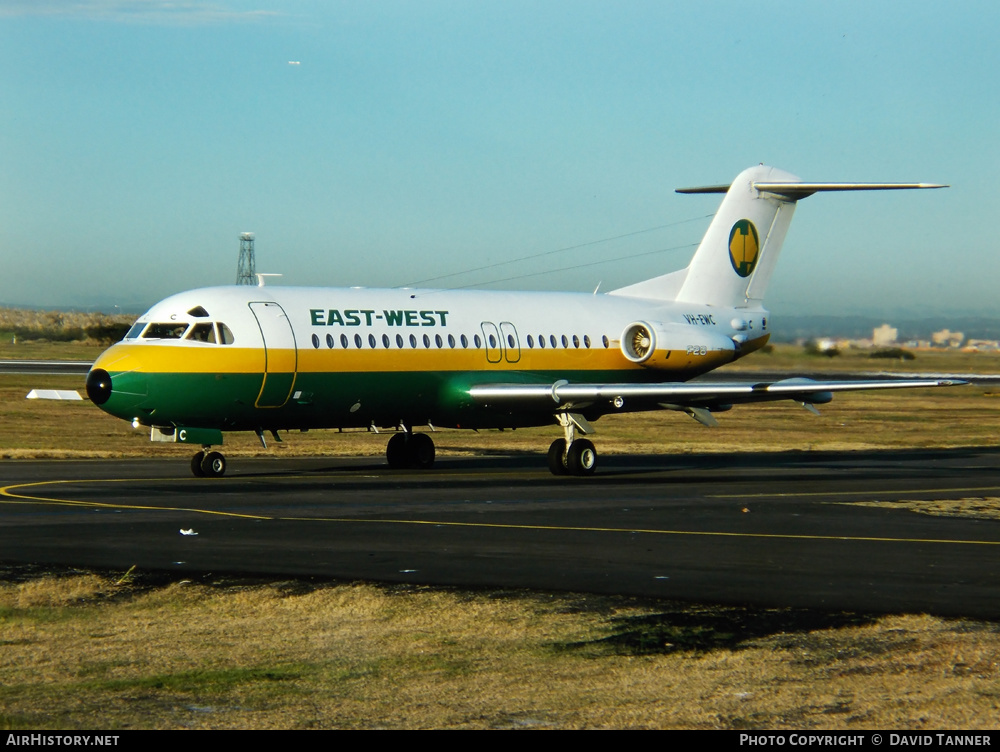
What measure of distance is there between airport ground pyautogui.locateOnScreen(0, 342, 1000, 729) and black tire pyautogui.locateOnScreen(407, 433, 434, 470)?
52.3 ft

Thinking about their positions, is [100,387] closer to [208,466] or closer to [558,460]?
[208,466]

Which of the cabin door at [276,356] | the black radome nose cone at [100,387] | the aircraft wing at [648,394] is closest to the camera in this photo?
the black radome nose cone at [100,387]

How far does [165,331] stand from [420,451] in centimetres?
760

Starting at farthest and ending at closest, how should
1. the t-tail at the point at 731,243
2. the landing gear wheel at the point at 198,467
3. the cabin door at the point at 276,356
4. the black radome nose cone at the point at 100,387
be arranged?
the t-tail at the point at 731,243
the landing gear wheel at the point at 198,467
the cabin door at the point at 276,356
the black radome nose cone at the point at 100,387

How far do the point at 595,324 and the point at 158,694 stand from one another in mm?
24426

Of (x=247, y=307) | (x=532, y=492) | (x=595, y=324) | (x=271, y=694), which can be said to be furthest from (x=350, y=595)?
(x=595, y=324)

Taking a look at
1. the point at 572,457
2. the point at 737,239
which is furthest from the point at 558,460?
the point at 737,239

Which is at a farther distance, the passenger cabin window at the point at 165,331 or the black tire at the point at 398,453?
the black tire at the point at 398,453

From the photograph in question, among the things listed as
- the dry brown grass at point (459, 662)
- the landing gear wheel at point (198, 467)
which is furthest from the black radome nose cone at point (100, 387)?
the dry brown grass at point (459, 662)

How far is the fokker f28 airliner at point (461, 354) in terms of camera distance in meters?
24.7

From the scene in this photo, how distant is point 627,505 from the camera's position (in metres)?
21.7

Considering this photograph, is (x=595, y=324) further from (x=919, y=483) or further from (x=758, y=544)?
(x=758, y=544)

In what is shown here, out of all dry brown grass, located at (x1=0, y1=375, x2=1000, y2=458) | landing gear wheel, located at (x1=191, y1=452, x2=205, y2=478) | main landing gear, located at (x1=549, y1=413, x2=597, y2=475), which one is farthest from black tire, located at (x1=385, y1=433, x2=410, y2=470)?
landing gear wheel, located at (x1=191, y1=452, x2=205, y2=478)

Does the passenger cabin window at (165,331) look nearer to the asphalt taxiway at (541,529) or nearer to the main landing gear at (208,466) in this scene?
the main landing gear at (208,466)
